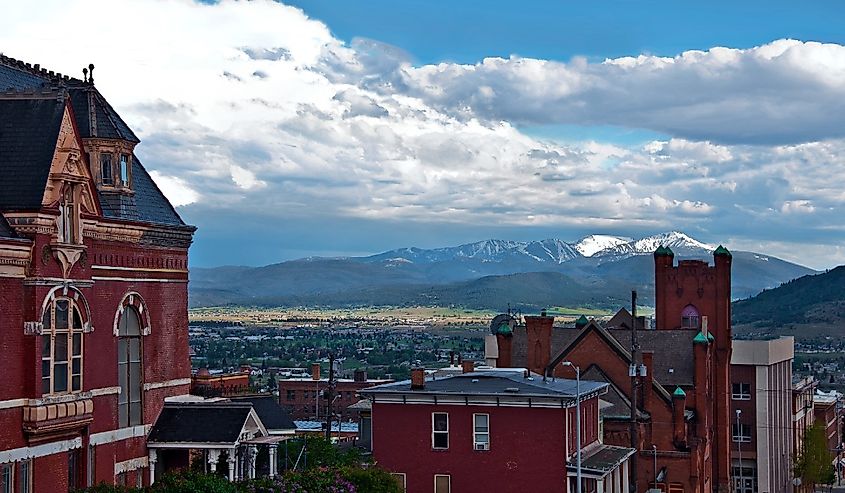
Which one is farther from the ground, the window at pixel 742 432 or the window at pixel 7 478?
the window at pixel 7 478

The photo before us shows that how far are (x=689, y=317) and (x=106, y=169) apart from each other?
196 ft

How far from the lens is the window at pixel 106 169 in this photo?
4522 centimetres

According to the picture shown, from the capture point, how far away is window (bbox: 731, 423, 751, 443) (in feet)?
320

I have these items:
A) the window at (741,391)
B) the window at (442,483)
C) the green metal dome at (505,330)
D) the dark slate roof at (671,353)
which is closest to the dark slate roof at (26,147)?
the window at (442,483)

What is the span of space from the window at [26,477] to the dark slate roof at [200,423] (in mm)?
9430

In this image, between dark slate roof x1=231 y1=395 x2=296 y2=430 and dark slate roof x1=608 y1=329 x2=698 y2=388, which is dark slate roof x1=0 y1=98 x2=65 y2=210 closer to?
dark slate roof x1=231 y1=395 x2=296 y2=430

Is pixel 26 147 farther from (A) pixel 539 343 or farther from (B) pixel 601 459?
(A) pixel 539 343

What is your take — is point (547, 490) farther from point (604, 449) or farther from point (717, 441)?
point (717, 441)

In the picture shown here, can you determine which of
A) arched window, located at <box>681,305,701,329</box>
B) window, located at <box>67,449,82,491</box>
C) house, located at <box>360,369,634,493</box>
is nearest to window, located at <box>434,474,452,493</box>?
house, located at <box>360,369,634,493</box>

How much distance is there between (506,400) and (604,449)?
8.39m

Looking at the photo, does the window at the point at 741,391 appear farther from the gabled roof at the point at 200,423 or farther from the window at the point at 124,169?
the window at the point at 124,169

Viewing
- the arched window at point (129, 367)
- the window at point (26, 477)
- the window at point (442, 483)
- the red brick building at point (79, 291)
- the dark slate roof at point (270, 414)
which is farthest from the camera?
the dark slate roof at point (270, 414)

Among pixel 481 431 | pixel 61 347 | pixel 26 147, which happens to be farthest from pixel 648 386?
pixel 26 147

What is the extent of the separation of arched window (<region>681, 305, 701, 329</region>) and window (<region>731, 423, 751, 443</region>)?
9.52 m
